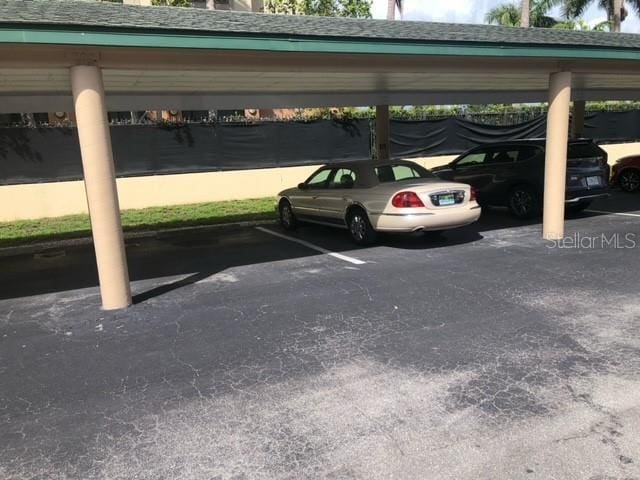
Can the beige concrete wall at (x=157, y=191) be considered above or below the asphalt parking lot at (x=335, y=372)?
above

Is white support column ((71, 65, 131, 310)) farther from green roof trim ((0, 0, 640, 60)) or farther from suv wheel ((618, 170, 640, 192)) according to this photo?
suv wheel ((618, 170, 640, 192))

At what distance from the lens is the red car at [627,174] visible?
543 inches

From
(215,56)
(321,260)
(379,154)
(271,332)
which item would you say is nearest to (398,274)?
(321,260)

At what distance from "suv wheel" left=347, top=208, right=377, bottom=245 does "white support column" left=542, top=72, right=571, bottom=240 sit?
3.03 meters

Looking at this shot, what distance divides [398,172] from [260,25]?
3759 mm

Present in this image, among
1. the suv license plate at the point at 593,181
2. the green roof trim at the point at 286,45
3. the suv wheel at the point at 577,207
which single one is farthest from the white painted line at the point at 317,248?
the suv wheel at the point at 577,207

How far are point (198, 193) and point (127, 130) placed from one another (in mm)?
2555

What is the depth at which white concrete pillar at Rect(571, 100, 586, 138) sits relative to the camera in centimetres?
1593

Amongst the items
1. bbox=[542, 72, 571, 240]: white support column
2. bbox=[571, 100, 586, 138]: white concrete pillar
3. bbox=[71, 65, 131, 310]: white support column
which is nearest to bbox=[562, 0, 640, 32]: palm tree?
bbox=[571, 100, 586, 138]: white concrete pillar

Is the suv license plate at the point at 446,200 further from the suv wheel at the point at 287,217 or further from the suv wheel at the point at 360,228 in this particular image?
the suv wheel at the point at 287,217

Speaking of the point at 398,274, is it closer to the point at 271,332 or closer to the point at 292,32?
A: the point at 271,332

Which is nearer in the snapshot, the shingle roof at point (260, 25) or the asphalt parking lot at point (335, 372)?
the asphalt parking lot at point (335, 372)

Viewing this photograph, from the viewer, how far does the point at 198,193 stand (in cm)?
1500

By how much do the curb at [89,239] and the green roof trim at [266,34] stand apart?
5375 millimetres
